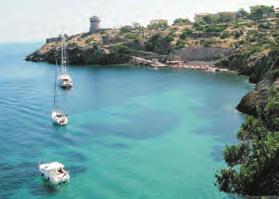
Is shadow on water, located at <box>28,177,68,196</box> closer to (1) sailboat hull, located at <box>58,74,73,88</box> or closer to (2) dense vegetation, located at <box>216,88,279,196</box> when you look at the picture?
(2) dense vegetation, located at <box>216,88,279,196</box>

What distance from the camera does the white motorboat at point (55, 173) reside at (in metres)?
58.9

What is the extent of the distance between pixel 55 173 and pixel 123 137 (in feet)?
75.8

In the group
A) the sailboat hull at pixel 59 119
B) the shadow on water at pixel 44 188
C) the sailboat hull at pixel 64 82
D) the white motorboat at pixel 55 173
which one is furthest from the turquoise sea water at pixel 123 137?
the sailboat hull at pixel 64 82

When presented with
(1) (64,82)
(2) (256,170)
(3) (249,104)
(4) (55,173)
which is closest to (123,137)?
(4) (55,173)

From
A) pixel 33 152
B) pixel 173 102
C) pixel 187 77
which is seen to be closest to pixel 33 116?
pixel 33 152

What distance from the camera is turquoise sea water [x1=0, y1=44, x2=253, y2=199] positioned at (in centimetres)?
5822

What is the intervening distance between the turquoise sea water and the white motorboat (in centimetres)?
111

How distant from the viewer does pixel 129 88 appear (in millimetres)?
139750

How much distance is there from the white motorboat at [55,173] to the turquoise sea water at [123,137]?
1105 mm

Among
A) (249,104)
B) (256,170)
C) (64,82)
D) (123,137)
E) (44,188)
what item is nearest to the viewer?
(256,170)

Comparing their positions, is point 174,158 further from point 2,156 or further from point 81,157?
point 2,156

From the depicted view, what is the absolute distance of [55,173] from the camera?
59.5m

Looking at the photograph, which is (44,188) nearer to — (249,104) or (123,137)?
(123,137)

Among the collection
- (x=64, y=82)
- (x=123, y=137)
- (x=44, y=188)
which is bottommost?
(x=44, y=188)
